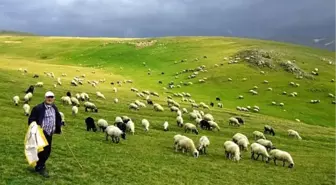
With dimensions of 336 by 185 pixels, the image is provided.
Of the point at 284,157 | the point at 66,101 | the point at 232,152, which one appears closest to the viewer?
the point at 232,152

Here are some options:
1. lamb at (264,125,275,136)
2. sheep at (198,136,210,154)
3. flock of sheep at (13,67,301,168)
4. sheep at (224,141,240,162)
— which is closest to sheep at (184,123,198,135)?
flock of sheep at (13,67,301,168)

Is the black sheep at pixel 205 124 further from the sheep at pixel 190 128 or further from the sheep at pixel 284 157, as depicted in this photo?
the sheep at pixel 284 157

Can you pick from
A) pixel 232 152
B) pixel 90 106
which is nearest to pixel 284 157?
Answer: pixel 232 152

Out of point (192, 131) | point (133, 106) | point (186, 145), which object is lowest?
point (192, 131)

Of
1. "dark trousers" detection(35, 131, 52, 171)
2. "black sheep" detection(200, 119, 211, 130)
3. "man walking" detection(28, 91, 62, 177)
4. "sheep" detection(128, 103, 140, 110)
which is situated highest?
"man walking" detection(28, 91, 62, 177)

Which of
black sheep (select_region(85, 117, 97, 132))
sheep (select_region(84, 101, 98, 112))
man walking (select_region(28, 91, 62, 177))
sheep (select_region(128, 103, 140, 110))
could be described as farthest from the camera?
sheep (select_region(128, 103, 140, 110))

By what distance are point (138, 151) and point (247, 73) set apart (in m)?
70.8

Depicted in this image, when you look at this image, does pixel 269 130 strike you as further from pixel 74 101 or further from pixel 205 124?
pixel 74 101

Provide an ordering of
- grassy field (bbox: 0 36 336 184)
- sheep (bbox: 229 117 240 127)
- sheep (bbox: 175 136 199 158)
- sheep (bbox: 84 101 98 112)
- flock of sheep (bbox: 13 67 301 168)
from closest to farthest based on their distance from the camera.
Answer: grassy field (bbox: 0 36 336 184) → sheep (bbox: 175 136 199 158) → flock of sheep (bbox: 13 67 301 168) → sheep (bbox: 84 101 98 112) → sheep (bbox: 229 117 240 127)

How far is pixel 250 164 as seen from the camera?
28.6 m

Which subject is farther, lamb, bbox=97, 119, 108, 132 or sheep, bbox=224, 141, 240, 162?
lamb, bbox=97, 119, 108, 132

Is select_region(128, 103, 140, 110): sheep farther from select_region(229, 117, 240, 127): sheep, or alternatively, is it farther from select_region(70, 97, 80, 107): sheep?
select_region(229, 117, 240, 127): sheep

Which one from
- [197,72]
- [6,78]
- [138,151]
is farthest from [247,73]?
[138,151]

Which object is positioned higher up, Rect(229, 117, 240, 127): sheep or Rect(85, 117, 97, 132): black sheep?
Rect(85, 117, 97, 132): black sheep
